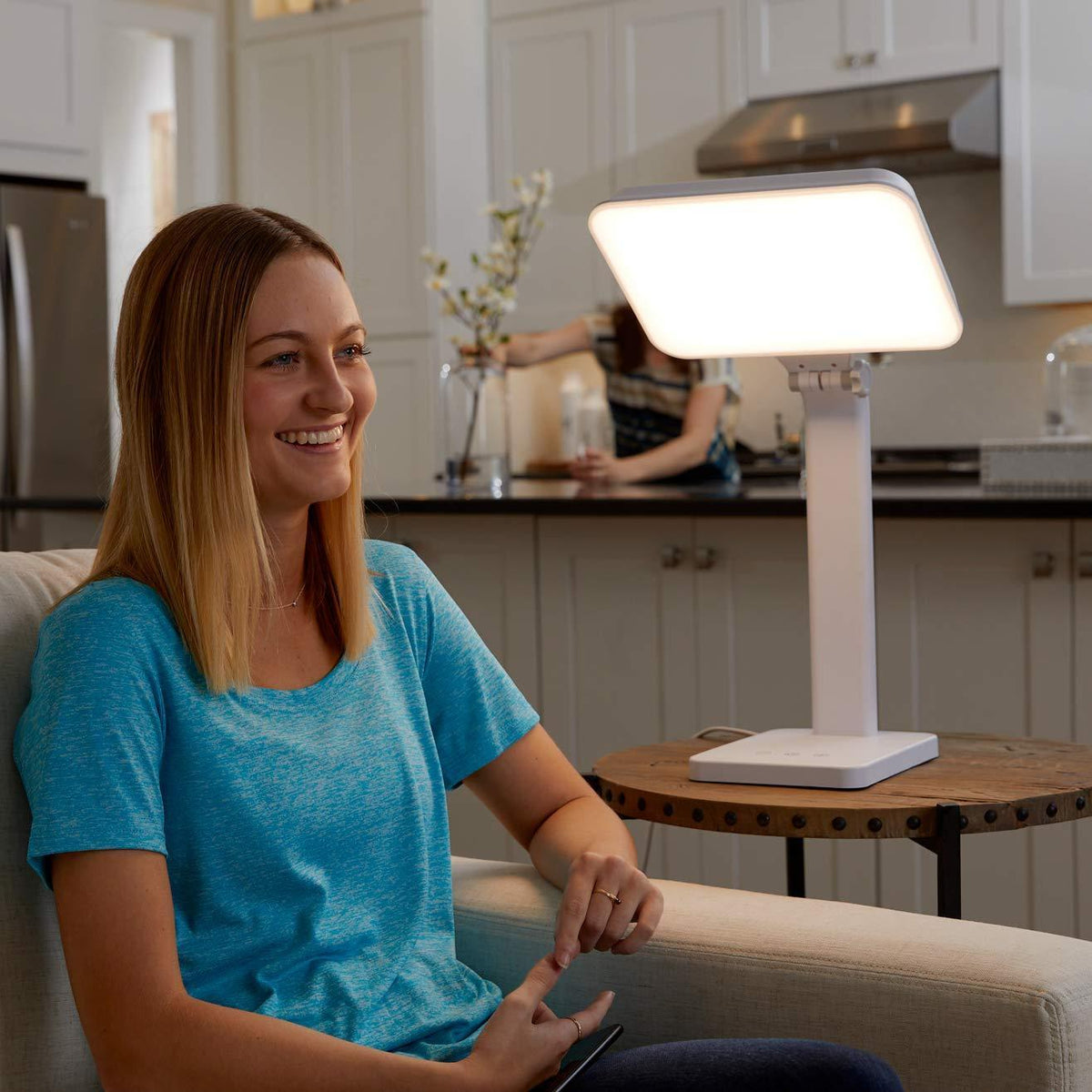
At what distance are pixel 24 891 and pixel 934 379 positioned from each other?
421 cm

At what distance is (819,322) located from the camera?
1.58 meters

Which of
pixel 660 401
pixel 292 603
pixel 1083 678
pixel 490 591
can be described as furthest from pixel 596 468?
pixel 292 603

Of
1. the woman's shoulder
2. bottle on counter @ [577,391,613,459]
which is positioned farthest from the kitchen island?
bottle on counter @ [577,391,613,459]

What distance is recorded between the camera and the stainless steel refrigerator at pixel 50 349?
459cm

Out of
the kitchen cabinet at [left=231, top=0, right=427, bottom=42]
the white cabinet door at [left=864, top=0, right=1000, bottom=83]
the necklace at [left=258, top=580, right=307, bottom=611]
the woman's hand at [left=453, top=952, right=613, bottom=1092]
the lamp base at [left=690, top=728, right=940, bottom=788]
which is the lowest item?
the woman's hand at [left=453, top=952, right=613, bottom=1092]

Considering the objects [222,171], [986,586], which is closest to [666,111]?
[222,171]

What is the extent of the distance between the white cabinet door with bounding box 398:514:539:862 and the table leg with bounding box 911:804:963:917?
1525 mm

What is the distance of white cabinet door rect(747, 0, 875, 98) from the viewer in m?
4.68

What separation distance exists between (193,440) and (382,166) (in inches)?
167

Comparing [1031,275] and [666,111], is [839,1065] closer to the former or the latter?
[1031,275]

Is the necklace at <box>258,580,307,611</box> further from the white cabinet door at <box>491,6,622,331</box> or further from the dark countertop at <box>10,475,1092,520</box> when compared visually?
the white cabinet door at <box>491,6,622,331</box>

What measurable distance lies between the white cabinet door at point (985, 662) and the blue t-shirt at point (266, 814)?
1.35m

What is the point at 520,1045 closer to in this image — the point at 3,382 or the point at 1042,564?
the point at 1042,564

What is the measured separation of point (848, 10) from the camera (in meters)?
4.67
